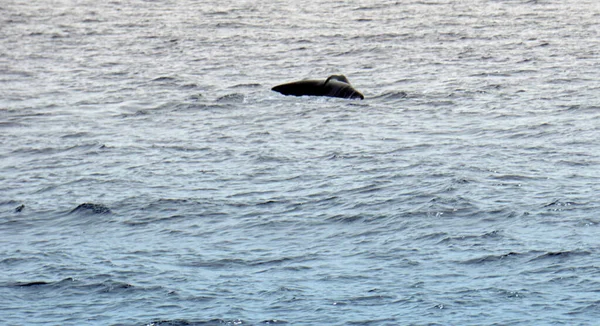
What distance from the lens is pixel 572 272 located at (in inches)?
773

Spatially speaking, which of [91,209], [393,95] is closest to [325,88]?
[393,95]

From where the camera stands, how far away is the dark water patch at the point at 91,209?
79.7 ft

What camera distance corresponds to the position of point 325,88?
122 ft

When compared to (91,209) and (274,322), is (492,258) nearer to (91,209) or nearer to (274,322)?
(274,322)

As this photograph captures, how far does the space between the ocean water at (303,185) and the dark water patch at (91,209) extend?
52mm

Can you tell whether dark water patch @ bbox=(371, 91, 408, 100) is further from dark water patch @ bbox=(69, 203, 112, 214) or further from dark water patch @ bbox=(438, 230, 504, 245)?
dark water patch @ bbox=(438, 230, 504, 245)

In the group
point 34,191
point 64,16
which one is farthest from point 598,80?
point 64,16

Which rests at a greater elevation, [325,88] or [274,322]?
[274,322]

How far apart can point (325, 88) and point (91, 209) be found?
13926 mm

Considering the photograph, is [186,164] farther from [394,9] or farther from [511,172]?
[394,9]

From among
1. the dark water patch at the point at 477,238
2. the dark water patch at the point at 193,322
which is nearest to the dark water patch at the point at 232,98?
the dark water patch at the point at 477,238

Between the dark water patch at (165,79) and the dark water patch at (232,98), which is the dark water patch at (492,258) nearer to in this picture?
A: the dark water patch at (232,98)

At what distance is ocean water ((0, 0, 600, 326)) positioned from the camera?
1886 centimetres

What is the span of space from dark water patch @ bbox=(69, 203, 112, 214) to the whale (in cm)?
1348
